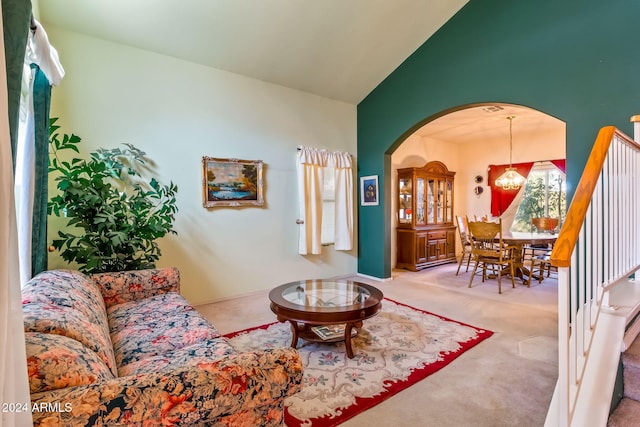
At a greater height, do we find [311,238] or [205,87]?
[205,87]

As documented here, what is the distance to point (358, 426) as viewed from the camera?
5.63ft

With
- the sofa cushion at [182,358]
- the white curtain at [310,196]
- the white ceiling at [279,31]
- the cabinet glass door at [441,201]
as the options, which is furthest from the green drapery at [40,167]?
the cabinet glass door at [441,201]

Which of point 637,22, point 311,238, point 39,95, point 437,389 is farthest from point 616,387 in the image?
point 39,95

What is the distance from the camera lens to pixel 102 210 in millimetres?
2623

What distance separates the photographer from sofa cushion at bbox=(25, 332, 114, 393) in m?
0.92

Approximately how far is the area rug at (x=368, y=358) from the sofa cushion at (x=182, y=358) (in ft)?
1.92

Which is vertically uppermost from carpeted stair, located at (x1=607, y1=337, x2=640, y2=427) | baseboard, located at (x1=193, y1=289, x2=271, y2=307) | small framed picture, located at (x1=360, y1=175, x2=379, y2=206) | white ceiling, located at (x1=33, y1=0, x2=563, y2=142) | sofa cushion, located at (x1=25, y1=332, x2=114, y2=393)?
white ceiling, located at (x1=33, y1=0, x2=563, y2=142)

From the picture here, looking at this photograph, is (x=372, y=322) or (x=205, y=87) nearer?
(x=372, y=322)

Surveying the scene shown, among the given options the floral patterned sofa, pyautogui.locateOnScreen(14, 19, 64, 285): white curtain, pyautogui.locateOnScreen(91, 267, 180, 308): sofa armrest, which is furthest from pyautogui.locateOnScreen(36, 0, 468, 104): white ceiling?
the floral patterned sofa

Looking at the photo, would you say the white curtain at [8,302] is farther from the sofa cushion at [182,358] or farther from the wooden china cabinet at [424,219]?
the wooden china cabinet at [424,219]

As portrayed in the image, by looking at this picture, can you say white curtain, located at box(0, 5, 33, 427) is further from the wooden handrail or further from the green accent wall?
the green accent wall

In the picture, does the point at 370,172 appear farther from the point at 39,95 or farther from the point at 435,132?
the point at 39,95

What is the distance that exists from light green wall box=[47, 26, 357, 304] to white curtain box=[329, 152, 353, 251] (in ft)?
0.75

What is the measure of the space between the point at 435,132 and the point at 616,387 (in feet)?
17.6
